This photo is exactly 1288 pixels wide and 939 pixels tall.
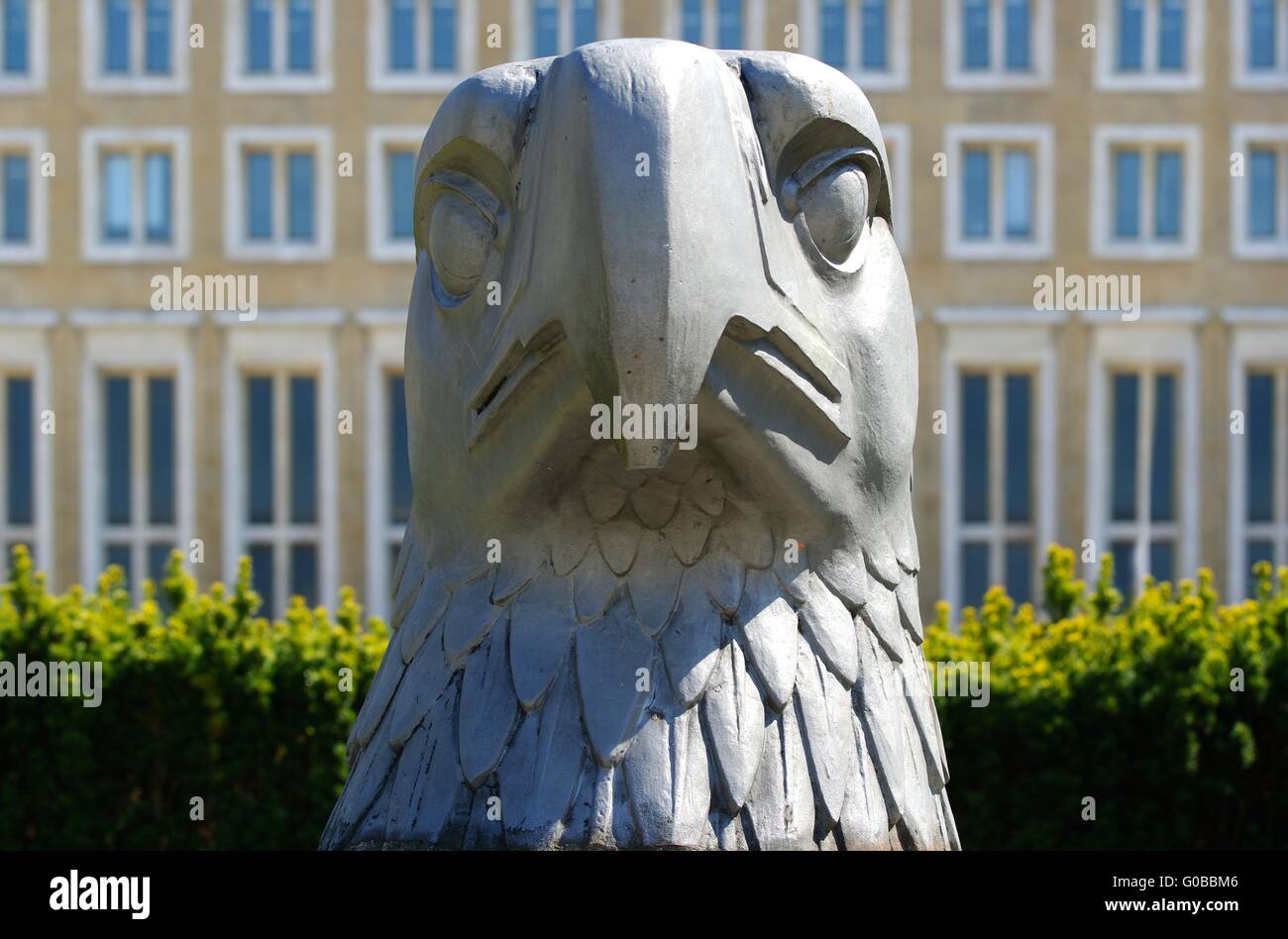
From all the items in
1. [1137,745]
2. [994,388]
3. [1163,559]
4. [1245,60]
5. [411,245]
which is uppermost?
[1245,60]

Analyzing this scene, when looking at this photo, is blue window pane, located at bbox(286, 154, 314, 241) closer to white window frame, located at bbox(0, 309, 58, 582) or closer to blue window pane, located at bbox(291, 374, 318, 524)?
blue window pane, located at bbox(291, 374, 318, 524)

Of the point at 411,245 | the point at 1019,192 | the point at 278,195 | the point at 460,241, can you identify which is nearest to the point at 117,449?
the point at 278,195

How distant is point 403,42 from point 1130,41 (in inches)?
445

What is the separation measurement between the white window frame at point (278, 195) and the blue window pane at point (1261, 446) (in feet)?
47.9

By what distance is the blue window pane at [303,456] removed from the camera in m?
26.2

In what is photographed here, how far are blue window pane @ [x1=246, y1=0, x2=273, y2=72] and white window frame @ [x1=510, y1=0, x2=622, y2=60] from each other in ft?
12.4

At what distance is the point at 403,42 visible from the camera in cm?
2591

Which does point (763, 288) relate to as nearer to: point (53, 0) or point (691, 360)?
point (691, 360)

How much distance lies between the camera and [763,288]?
2.44m

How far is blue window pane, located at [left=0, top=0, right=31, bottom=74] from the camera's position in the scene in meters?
26.1

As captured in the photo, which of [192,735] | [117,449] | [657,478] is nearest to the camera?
[657,478]

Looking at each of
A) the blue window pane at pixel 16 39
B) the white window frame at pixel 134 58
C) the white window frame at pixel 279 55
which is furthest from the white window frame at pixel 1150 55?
the blue window pane at pixel 16 39

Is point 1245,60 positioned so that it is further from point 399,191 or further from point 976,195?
point 399,191
